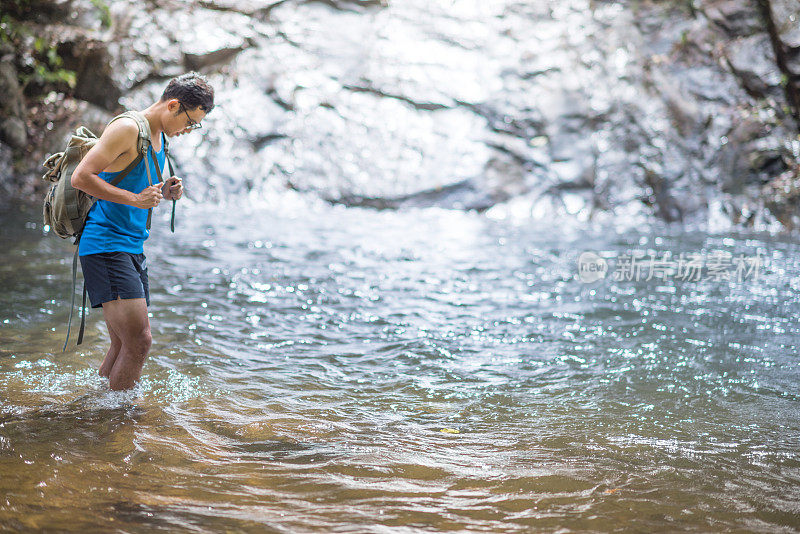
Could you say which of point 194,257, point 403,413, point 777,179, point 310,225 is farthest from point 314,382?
point 777,179

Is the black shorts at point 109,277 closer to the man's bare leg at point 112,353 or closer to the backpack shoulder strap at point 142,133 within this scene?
the man's bare leg at point 112,353

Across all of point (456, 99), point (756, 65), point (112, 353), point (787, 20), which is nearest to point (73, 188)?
point (112, 353)

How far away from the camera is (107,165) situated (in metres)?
3.38

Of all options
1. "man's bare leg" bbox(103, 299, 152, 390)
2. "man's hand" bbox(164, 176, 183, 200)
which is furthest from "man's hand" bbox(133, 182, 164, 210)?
"man's bare leg" bbox(103, 299, 152, 390)

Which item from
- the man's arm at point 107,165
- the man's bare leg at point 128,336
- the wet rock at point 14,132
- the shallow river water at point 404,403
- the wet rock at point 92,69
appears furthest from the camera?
the wet rock at point 92,69

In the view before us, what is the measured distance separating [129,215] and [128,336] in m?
0.69

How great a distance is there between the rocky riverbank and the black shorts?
1011 centimetres

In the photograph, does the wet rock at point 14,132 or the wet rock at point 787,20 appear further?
the wet rock at point 787,20

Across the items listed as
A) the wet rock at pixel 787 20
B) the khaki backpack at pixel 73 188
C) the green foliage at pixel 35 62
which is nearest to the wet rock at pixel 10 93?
the green foliage at pixel 35 62

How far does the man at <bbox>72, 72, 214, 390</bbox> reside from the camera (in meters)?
3.46

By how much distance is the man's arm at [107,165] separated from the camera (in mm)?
3311

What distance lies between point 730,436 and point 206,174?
12006mm

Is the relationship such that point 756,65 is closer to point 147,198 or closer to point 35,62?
point 147,198

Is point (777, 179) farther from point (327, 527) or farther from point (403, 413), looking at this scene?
point (327, 527)
